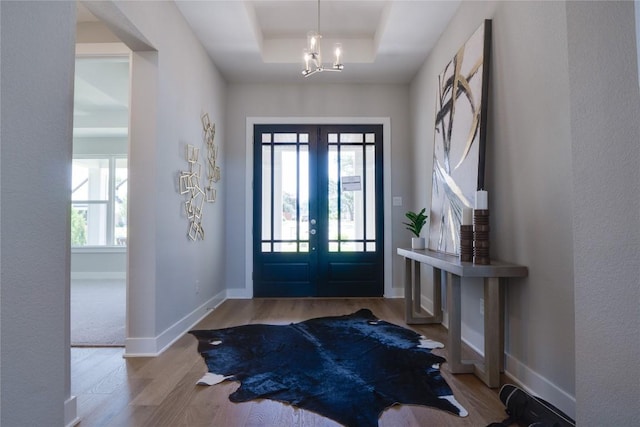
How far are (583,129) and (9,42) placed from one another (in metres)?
1.57

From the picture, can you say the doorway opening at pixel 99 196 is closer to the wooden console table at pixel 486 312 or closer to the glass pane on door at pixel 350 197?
the glass pane on door at pixel 350 197

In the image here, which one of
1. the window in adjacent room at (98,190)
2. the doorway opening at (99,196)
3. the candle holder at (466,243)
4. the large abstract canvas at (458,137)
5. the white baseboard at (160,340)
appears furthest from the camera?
the window in adjacent room at (98,190)

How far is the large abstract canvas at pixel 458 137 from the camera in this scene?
93.4 inches

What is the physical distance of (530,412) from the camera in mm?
1612

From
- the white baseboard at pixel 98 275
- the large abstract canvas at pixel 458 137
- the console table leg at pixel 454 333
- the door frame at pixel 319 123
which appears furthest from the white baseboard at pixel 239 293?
the white baseboard at pixel 98 275

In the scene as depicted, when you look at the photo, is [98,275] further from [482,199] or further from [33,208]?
[482,199]

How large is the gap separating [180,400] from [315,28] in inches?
148

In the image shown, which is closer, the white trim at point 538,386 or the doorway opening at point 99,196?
the white trim at point 538,386

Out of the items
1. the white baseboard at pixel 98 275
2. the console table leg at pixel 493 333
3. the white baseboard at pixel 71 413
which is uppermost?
the console table leg at pixel 493 333

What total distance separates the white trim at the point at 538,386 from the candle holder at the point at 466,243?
65cm

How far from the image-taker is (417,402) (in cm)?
179

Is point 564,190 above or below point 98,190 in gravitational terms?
below

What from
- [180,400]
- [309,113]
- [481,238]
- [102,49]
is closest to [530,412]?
[481,238]

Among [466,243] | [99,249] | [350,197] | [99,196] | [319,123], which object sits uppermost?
[319,123]
